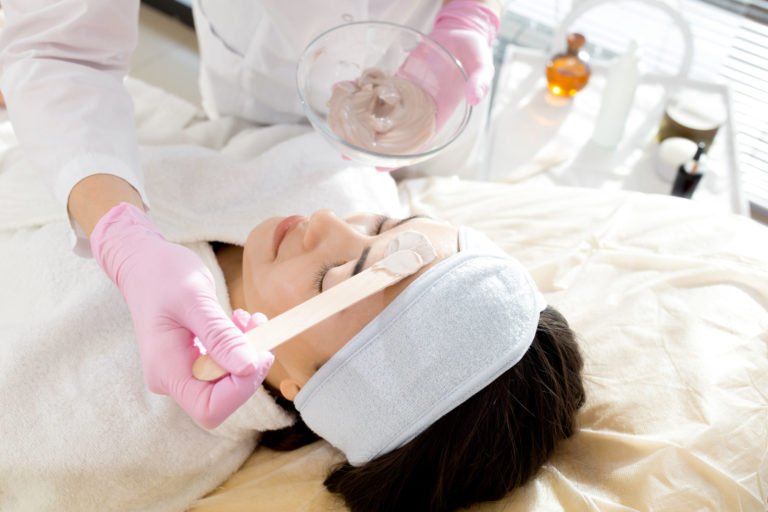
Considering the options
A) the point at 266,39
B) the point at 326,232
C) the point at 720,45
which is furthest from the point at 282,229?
the point at 720,45

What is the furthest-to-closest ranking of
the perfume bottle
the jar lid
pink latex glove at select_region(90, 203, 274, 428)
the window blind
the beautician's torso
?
the window blind
the perfume bottle
the jar lid
the beautician's torso
pink latex glove at select_region(90, 203, 274, 428)

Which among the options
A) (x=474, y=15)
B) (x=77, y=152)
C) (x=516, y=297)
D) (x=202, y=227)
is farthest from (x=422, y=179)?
(x=77, y=152)

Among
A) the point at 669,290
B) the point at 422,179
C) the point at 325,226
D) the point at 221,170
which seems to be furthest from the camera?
the point at 422,179

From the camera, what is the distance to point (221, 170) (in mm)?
1605

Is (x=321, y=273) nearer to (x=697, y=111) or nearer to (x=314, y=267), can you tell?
(x=314, y=267)

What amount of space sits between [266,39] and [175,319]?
0.83 meters

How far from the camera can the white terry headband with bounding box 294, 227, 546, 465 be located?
1.07 metres

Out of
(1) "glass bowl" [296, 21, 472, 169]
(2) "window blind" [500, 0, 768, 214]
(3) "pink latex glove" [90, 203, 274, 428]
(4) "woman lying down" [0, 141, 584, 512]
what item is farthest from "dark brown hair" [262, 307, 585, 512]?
(2) "window blind" [500, 0, 768, 214]

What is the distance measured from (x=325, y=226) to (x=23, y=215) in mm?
711

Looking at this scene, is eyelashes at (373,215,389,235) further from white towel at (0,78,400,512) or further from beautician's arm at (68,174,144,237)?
beautician's arm at (68,174,144,237)

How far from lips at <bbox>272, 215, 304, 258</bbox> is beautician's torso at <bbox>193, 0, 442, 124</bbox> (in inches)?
18.7

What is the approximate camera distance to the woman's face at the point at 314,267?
113 cm

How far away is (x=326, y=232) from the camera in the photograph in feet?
3.96

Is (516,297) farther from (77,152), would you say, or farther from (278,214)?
(77,152)
